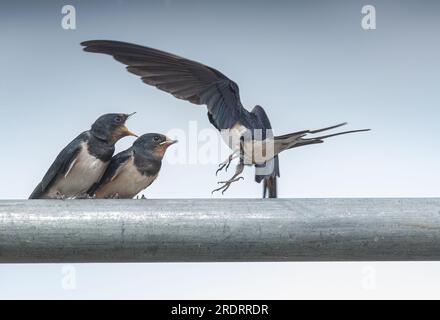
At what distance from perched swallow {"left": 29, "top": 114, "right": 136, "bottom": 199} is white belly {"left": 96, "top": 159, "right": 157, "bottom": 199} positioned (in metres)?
0.06

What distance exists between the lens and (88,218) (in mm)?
877

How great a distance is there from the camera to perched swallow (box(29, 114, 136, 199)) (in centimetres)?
212

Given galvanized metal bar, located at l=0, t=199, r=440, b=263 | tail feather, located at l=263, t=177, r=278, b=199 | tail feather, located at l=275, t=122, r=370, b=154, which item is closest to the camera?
galvanized metal bar, located at l=0, t=199, r=440, b=263

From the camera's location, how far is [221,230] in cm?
87

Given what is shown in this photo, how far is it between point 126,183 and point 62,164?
0.24 meters

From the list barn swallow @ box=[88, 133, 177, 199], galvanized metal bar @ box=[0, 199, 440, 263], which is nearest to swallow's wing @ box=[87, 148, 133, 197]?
barn swallow @ box=[88, 133, 177, 199]

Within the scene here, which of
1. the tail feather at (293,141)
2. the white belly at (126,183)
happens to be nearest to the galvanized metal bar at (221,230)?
the tail feather at (293,141)

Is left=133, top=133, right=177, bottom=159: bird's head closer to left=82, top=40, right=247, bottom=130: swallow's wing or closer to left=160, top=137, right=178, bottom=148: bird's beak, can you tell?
left=160, top=137, right=178, bottom=148: bird's beak

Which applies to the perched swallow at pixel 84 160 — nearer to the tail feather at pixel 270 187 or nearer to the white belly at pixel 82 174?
the white belly at pixel 82 174

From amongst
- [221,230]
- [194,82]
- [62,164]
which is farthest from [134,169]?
[221,230]

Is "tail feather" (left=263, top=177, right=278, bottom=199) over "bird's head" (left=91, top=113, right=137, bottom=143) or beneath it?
beneath

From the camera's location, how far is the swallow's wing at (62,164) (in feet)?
7.18

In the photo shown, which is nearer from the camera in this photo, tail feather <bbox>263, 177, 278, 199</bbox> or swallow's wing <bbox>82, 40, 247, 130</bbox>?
swallow's wing <bbox>82, 40, 247, 130</bbox>
